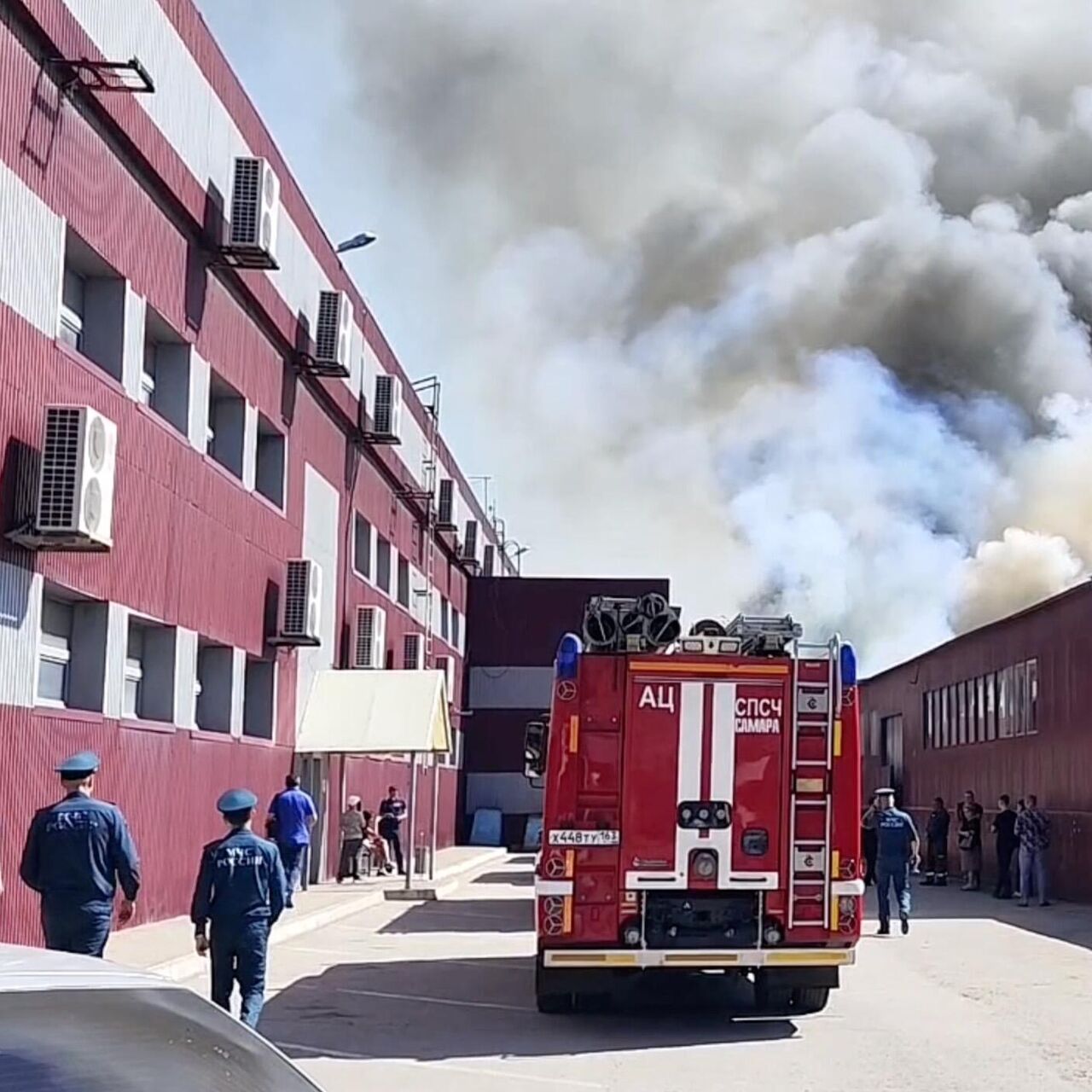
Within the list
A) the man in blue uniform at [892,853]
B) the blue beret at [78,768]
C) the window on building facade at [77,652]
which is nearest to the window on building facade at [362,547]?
the man in blue uniform at [892,853]

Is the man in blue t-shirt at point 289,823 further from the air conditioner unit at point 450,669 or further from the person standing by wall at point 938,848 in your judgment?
the air conditioner unit at point 450,669

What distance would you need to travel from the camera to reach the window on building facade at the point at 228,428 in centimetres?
2231

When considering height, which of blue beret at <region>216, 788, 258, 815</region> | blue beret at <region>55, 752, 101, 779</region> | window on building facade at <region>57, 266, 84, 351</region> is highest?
window on building facade at <region>57, 266, 84, 351</region>

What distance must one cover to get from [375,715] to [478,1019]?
13.9 metres

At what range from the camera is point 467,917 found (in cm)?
2331

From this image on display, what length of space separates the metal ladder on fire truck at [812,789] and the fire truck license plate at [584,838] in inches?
52.9

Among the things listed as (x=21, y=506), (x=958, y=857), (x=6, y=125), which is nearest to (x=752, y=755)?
(x=21, y=506)

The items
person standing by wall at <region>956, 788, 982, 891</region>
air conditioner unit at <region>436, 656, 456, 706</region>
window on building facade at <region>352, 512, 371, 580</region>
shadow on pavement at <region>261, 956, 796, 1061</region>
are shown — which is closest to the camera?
shadow on pavement at <region>261, 956, 796, 1061</region>

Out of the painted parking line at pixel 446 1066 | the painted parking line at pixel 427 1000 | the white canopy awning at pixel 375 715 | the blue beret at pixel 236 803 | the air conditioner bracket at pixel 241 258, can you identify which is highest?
the air conditioner bracket at pixel 241 258

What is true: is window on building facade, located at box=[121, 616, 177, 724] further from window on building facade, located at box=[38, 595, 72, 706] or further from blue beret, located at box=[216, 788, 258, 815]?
blue beret, located at box=[216, 788, 258, 815]

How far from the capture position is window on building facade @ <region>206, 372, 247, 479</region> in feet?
73.2

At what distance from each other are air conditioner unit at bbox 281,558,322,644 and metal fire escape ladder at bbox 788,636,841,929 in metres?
12.9

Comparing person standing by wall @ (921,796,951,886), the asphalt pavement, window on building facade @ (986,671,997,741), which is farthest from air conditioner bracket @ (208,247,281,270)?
window on building facade @ (986,671,997,741)

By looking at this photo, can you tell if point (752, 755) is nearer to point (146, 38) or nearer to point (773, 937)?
point (773, 937)
